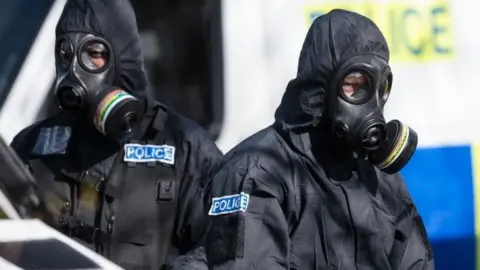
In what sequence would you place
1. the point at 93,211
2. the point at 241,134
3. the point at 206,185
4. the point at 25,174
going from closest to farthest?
the point at 25,174 < the point at 206,185 < the point at 93,211 < the point at 241,134

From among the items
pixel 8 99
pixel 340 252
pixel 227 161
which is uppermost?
pixel 8 99

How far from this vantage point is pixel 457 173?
4555mm

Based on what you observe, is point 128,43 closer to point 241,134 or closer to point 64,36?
point 64,36

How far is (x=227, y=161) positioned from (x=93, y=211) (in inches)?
24.3

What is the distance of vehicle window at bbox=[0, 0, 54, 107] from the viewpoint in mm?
4535

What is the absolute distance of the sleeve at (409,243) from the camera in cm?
373

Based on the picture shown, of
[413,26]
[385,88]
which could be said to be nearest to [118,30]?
[385,88]

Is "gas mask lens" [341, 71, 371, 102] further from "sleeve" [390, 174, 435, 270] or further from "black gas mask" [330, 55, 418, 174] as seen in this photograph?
"sleeve" [390, 174, 435, 270]

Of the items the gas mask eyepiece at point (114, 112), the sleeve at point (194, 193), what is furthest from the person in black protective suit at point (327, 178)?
the gas mask eyepiece at point (114, 112)

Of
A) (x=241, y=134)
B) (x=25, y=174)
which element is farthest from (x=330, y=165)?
(x=25, y=174)

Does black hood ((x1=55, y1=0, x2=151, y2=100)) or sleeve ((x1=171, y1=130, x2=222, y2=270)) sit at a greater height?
black hood ((x1=55, y1=0, x2=151, y2=100))

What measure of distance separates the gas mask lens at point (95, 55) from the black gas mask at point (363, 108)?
832 mm

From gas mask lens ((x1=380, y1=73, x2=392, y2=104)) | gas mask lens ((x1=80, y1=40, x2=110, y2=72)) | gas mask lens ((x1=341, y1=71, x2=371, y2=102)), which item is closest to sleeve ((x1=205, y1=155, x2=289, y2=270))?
gas mask lens ((x1=341, y1=71, x2=371, y2=102))

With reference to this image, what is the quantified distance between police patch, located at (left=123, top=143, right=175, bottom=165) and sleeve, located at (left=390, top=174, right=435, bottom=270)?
760 millimetres
